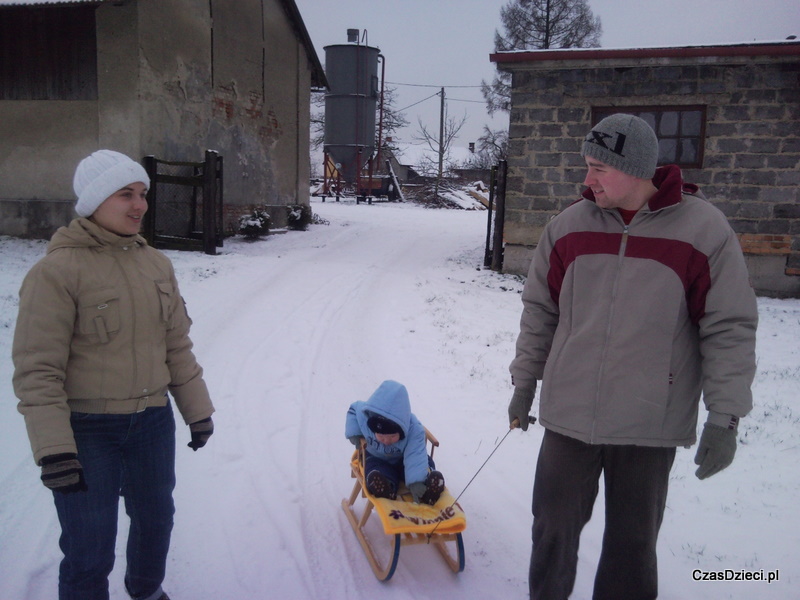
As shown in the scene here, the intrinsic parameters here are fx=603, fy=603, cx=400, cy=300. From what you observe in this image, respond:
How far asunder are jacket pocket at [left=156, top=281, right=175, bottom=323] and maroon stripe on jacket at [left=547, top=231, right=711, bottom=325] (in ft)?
5.44

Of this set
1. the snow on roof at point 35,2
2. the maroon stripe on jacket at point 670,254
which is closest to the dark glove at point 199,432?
the maroon stripe on jacket at point 670,254

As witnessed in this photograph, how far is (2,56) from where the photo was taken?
1098 cm

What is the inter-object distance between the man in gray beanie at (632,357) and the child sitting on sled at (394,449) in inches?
35.2

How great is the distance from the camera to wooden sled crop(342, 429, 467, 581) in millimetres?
2979

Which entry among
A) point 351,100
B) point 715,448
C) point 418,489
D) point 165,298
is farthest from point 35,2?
point 351,100

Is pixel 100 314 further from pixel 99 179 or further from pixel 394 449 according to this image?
pixel 394 449

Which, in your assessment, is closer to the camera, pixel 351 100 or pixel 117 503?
pixel 117 503

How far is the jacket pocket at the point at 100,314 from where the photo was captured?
221cm

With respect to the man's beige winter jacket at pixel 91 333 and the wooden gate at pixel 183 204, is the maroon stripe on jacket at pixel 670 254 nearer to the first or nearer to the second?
the man's beige winter jacket at pixel 91 333

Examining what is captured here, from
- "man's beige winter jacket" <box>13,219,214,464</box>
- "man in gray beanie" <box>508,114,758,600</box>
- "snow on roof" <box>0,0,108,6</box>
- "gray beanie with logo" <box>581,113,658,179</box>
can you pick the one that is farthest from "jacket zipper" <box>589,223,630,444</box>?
"snow on roof" <box>0,0,108,6</box>

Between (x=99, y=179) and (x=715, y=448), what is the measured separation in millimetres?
2492

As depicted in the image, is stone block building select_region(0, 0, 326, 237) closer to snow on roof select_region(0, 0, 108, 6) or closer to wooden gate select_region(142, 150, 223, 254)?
snow on roof select_region(0, 0, 108, 6)

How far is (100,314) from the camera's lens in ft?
7.35

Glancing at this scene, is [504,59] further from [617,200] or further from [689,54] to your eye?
[617,200]
